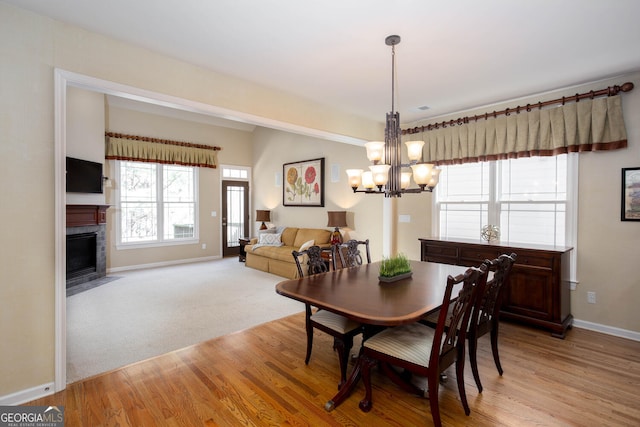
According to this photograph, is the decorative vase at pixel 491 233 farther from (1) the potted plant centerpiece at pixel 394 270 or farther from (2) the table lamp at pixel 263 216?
(2) the table lamp at pixel 263 216

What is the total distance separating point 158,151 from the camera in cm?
650

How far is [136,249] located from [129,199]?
40.0 inches

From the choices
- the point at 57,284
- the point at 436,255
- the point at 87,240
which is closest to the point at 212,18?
the point at 57,284

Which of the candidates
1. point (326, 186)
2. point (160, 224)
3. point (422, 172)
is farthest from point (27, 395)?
point (326, 186)

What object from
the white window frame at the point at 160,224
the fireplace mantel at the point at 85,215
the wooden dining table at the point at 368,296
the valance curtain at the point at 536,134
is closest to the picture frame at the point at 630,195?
the valance curtain at the point at 536,134

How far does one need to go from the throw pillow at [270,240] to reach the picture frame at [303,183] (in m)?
0.89

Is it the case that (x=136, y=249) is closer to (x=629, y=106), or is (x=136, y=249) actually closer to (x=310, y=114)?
(x=310, y=114)

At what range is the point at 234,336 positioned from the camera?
326 cm

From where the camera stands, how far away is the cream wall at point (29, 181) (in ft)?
6.88

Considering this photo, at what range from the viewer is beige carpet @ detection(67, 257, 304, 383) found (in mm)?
2912

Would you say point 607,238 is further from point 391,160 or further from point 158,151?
point 158,151

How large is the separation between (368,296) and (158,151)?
236 inches

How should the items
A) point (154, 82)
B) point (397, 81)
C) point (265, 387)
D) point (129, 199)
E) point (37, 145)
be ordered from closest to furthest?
point (37, 145)
point (265, 387)
point (154, 82)
point (397, 81)
point (129, 199)

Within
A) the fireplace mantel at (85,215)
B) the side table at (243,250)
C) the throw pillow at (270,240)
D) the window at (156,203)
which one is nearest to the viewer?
the fireplace mantel at (85,215)
